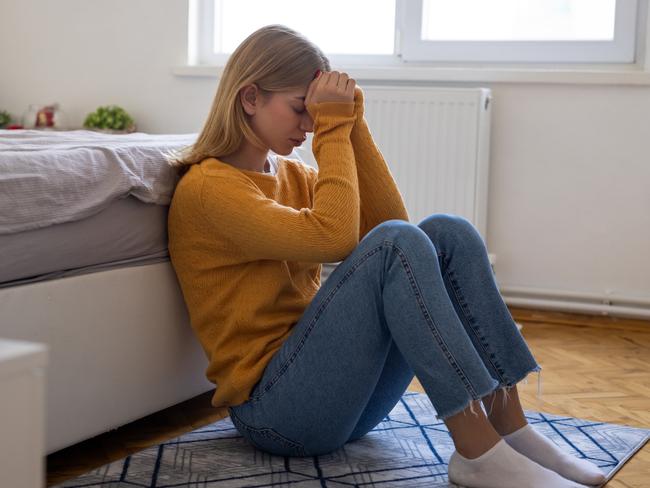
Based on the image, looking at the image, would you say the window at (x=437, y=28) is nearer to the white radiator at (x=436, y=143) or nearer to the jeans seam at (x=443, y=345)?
the white radiator at (x=436, y=143)

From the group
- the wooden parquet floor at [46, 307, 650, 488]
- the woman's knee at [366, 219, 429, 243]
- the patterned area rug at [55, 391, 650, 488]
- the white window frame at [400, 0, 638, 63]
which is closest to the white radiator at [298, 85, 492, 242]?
the white window frame at [400, 0, 638, 63]

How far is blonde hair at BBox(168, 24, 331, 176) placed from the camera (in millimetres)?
1558

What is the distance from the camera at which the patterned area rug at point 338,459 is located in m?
1.57

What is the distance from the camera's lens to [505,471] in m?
1.45

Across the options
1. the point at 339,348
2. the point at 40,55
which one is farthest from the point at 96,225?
the point at 40,55

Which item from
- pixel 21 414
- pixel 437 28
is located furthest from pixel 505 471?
pixel 437 28

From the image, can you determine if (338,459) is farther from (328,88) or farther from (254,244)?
(328,88)

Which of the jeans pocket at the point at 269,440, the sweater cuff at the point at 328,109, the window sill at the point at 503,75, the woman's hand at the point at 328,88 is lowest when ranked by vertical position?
the jeans pocket at the point at 269,440

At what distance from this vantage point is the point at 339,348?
1.47 m

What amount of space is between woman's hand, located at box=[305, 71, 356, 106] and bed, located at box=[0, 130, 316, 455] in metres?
0.30

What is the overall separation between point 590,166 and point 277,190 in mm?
1638

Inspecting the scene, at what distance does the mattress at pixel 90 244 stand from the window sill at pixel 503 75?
1.66 meters

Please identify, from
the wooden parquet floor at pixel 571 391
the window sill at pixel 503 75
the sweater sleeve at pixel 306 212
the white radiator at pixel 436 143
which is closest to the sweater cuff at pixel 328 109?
the sweater sleeve at pixel 306 212

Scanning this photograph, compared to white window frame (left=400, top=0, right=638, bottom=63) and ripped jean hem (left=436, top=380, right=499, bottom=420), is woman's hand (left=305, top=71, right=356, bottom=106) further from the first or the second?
white window frame (left=400, top=0, right=638, bottom=63)
